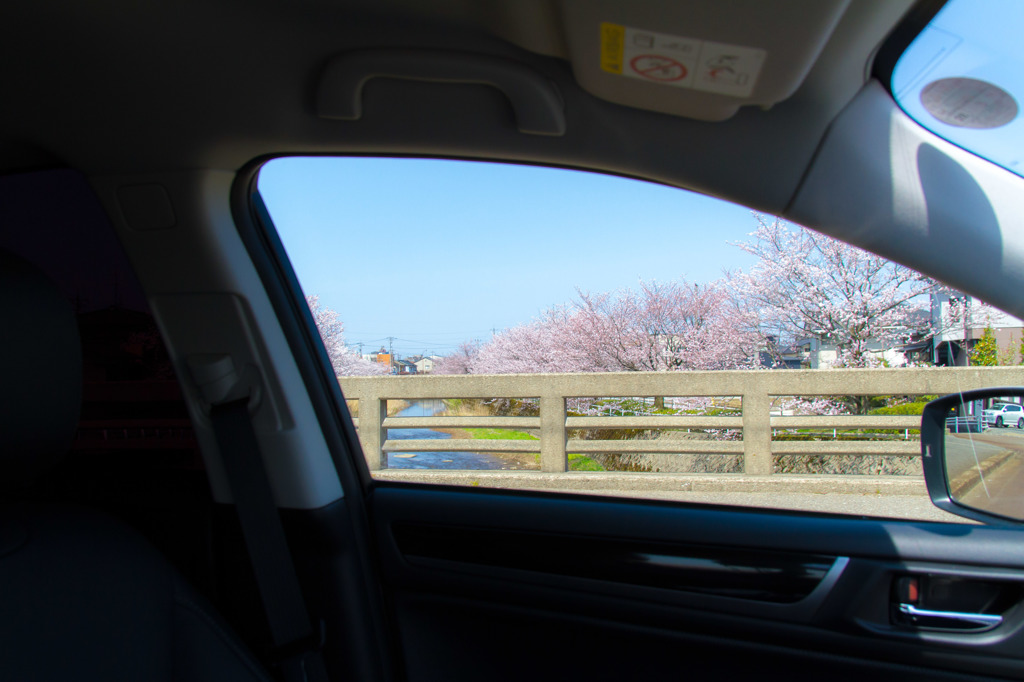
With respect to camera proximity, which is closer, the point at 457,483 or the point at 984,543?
the point at 984,543

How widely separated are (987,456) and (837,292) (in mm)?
434

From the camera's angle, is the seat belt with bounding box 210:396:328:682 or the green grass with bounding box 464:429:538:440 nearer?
the seat belt with bounding box 210:396:328:682

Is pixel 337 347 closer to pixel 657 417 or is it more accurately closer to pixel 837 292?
pixel 657 417

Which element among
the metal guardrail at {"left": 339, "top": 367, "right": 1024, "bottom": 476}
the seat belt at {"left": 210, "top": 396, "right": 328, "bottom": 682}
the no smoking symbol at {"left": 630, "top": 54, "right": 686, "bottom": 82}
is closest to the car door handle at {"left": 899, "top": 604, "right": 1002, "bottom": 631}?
the metal guardrail at {"left": 339, "top": 367, "right": 1024, "bottom": 476}

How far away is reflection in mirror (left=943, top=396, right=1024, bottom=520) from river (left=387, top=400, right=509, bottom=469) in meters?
1.12

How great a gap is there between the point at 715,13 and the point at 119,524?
1.41 meters

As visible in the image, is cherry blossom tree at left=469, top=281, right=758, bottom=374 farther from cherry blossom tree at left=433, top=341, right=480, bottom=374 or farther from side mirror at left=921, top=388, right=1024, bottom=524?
side mirror at left=921, top=388, right=1024, bottom=524

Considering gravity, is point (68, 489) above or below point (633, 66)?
below

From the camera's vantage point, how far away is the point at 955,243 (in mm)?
931

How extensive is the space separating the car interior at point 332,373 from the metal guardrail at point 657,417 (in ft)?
0.74

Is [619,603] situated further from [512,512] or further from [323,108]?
[323,108]

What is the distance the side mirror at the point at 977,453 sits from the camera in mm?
1187

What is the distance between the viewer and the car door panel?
1260 millimetres

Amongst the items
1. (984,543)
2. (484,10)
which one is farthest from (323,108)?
(984,543)
